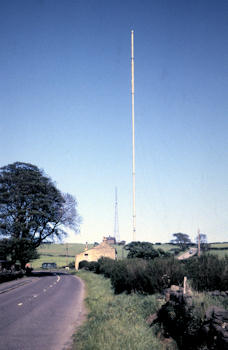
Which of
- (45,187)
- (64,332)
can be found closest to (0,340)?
(64,332)

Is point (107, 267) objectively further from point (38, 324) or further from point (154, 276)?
point (38, 324)

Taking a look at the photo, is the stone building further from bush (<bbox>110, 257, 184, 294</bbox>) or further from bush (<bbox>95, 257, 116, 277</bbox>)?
bush (<bbox>110, 257, 184, 294</bbox>)

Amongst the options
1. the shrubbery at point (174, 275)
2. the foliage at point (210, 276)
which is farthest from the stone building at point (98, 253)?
the foliage at point (210, 276)

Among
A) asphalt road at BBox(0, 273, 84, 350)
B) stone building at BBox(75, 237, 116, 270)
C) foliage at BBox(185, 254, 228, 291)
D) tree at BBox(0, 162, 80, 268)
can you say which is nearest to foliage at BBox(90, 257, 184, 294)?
foliage at BBox(185, 254, 228, 291)

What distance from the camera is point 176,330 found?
25.8 ft

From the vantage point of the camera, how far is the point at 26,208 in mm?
41281

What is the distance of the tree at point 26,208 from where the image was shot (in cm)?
3944

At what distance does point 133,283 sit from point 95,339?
8998 millimetres

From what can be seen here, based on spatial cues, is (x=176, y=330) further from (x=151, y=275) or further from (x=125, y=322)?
(x=151, y=275)

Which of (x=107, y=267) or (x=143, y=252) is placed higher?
(x=143, y=252)

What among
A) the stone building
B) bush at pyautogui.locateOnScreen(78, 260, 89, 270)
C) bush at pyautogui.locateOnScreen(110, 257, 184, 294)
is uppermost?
bush at pyautogui.locateOnScreen(110, 257, 184, 294)

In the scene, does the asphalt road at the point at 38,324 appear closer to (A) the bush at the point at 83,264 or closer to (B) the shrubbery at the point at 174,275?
(B) the shrubbery at the point at 174,275

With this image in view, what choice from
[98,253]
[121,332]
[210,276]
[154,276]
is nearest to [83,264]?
[98,253]

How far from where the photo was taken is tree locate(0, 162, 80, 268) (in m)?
39.4
